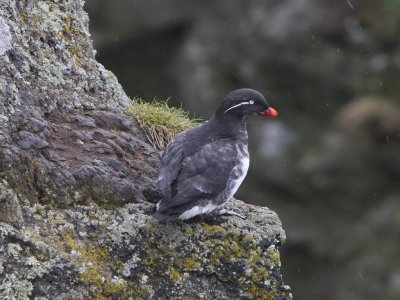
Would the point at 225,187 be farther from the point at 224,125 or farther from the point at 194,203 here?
the point at 224,125

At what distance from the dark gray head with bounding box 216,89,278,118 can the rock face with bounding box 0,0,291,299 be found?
2.53 ft

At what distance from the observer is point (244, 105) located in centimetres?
677

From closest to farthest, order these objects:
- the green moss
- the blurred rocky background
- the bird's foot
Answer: the green moss < the bird's foot < the blurred rocky background

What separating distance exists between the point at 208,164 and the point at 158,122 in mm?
925

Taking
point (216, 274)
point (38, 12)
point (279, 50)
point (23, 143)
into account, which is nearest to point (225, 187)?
point (216, 274)

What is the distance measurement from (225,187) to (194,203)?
0.38m

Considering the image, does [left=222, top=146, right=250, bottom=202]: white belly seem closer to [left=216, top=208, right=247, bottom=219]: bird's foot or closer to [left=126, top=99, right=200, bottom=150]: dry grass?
[left=216, top=208, right=247, bottom=219]: bird's foot

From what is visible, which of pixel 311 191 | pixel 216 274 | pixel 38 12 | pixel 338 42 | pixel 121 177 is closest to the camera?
pixel 216 274

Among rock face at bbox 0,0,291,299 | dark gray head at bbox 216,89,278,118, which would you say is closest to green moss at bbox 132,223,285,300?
rock face at bbox 0,0,291,299

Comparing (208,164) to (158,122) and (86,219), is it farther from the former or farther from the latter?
(86,219)

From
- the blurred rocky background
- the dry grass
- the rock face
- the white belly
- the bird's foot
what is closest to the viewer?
the rock face

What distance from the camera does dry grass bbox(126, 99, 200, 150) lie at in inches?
264

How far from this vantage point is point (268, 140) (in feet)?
49.0

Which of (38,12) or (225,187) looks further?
(38,12)
